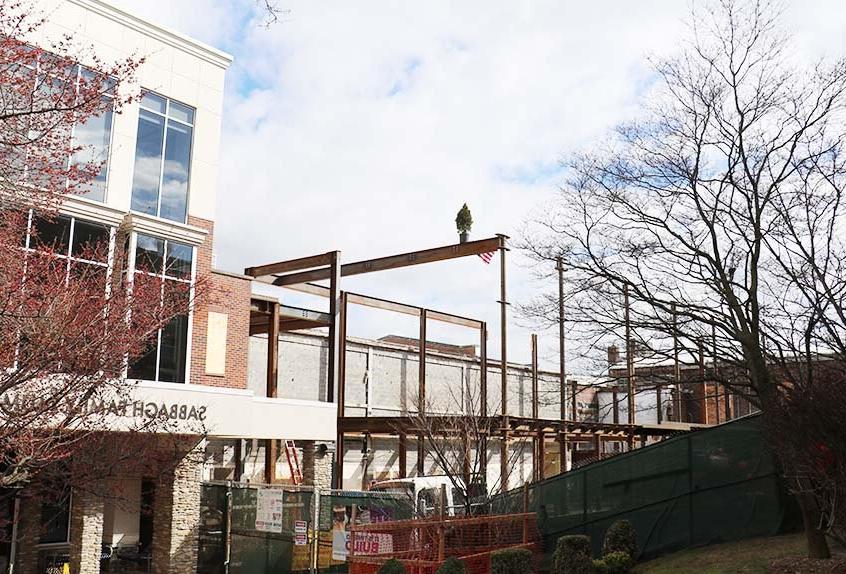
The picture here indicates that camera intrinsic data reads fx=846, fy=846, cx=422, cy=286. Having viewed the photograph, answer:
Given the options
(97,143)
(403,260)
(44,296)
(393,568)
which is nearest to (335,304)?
(403,260)

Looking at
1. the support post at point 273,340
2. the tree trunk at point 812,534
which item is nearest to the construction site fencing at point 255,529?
the support post at point 273,340

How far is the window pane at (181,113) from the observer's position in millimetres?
22188

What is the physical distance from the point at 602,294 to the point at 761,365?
3757mm

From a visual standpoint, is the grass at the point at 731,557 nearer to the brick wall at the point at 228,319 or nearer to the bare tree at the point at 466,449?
the bare tree at the point at 466,449

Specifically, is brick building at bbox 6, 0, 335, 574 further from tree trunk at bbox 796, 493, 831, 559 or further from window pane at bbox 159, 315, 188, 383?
tree trunk at bbox 796, 493, 831, 559

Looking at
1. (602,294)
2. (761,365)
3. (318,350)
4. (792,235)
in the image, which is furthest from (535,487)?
(318,350)

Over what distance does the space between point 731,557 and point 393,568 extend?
641cm

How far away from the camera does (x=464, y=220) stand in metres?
28.2

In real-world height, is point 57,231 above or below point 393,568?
above

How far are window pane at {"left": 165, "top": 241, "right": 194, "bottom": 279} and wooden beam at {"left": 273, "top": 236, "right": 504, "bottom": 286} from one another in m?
8.03

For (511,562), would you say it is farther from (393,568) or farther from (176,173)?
(176,173)

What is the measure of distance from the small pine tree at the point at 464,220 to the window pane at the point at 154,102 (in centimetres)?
1028

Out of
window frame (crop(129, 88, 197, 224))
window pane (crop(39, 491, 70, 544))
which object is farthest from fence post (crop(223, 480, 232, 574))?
window frame (crop(129, 88, 197, 224))

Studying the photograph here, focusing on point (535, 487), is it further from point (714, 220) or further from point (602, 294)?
point (714, 220)
